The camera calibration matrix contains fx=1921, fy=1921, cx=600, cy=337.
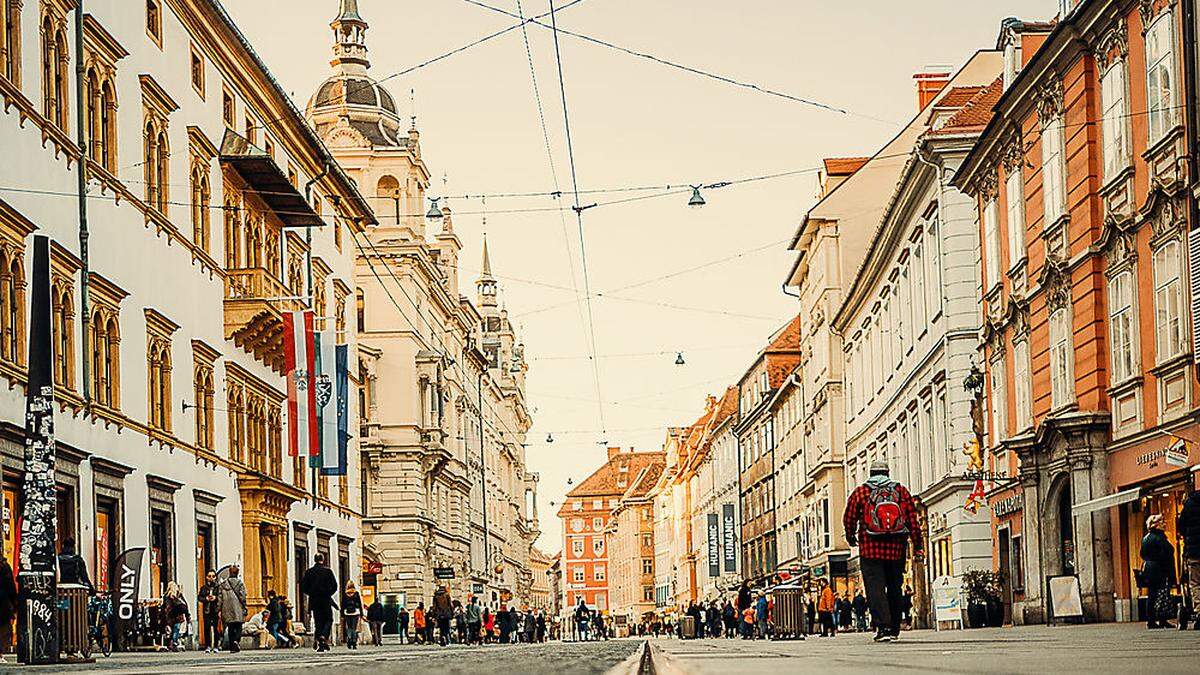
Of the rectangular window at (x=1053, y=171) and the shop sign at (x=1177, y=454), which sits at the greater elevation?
the rectangular window at (x=1053, y=171)

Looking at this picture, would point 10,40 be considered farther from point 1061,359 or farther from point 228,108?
point 1061,359

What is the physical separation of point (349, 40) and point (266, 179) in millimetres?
34966

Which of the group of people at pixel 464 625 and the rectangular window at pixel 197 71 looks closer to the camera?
the rectangular window at pixel 197 71

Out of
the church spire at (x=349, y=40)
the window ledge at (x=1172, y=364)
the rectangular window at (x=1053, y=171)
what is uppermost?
the church spire at (x=349, y=40)

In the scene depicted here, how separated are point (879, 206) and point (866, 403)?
845 centimetres

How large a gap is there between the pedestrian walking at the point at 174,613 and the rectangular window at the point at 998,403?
16.2 m

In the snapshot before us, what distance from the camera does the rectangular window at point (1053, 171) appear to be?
104 ft

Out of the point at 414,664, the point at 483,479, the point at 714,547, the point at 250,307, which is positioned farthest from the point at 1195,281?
the point at 714,547

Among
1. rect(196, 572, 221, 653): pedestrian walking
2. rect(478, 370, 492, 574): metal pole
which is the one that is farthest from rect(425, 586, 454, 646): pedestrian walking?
rect(478, 370, 492, 574): metal pole

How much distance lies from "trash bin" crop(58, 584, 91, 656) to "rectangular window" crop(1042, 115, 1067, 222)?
1912 cm

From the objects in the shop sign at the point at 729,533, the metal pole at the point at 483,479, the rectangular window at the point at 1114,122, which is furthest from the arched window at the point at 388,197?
the rectangular window at the point at 1114,122

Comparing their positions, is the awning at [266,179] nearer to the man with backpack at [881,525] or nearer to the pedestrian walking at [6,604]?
the pedestrian walking at [6,604]

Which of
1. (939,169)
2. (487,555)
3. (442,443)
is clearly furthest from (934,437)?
(487,555)

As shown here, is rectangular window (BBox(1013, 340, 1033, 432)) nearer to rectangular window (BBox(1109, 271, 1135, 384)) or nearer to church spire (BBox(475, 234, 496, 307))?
rectangular window (BBox(1109, 271, 1135, 384))
